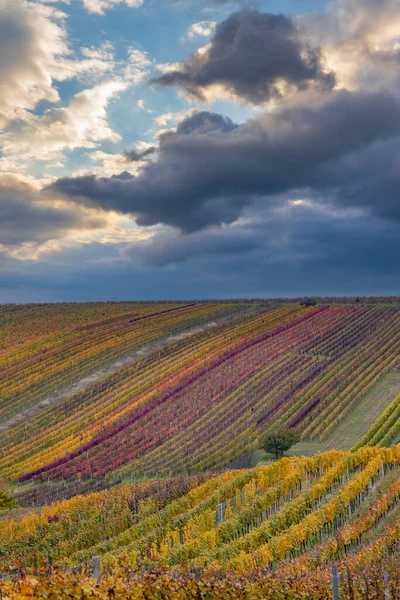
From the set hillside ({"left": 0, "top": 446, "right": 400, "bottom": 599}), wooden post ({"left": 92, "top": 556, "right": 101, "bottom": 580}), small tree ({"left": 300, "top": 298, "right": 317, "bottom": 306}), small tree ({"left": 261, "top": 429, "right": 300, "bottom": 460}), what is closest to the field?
hillside ({"left": 0, "top": 446, "right": 400, "bottom": 599})

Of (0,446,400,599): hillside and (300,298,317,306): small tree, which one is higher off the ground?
(300,298,317,306): small tree

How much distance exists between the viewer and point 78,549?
26.0 meters

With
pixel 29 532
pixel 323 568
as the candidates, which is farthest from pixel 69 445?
pixel 323 568

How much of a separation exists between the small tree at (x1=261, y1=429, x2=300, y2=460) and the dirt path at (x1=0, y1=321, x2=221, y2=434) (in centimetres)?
2947

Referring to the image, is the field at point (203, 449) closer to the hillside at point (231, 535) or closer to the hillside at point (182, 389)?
the hillside at point (231, 535)

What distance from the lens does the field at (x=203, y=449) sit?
56.4 ft

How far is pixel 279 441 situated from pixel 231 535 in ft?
62.1

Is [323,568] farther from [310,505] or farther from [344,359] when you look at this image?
[344,359]

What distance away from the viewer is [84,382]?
66.4 meters

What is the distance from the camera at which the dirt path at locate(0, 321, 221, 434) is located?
195ft

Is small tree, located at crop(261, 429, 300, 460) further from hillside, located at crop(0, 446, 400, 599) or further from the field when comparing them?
hillside, located at crop(0, 446, 400, 599)

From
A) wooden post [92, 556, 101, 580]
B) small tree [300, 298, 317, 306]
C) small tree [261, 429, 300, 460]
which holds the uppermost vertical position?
small tree [300, 298, 317, 306]

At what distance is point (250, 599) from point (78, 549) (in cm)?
1730

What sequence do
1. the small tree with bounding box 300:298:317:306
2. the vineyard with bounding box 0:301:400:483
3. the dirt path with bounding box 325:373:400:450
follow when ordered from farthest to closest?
the small tree with bounding box 300:298:317:306
the vineyard with bounding box 0:301:400:483
the dirt path with bounding box 325:373:400:450
